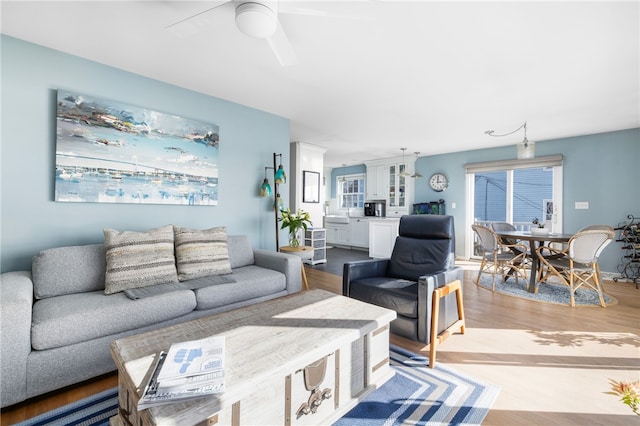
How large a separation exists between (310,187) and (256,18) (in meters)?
4.13

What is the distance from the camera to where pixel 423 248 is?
9.50 feet

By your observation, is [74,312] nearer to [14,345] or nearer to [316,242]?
[14,345]

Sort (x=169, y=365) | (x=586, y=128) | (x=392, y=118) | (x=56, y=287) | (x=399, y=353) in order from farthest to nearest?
(x=586, y=128) < (x=392, y=118) < (x=399, y=353) < (x=56, y=287) < (x=169, y=365)

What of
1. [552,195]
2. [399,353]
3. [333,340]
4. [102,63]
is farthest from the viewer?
[552,195]

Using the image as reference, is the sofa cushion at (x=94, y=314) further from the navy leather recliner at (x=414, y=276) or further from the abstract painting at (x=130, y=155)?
the navy leather recliner at (x=414, y=276)

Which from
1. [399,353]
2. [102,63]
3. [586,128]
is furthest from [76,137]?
[586,128]

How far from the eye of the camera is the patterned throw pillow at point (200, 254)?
102 inches

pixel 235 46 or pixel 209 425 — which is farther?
pixel 235 46

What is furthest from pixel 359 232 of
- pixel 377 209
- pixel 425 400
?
pixel 425 400

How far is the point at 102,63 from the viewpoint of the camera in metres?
2.65

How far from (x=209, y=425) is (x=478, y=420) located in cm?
137

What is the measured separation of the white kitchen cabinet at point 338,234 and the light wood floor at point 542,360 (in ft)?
15.0

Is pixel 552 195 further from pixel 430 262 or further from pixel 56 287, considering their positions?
pixel 56 287

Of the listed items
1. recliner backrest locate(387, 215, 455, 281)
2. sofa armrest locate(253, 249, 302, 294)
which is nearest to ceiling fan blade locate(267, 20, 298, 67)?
sofa armrest locate(253, 249, 302, 294)
